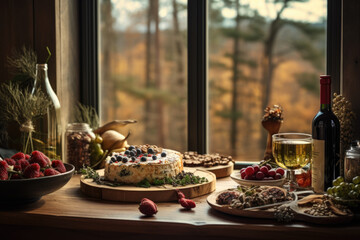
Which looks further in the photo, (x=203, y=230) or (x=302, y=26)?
(x=302, y=26)

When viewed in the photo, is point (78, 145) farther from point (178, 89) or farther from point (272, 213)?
point (272, 213)

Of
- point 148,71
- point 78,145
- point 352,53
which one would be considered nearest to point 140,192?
point 78,145

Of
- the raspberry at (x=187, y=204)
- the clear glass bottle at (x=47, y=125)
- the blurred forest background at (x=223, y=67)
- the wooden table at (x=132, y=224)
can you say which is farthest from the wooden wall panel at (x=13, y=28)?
the raspberry at (x=187, y=204)

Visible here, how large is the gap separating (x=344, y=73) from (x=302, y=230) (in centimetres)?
75

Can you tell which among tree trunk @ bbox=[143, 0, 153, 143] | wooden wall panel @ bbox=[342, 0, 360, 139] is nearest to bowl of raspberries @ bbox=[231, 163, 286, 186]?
wooden wall panel @ bbox=[342, 0, 360, 139]

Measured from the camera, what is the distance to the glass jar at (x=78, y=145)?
1960mm

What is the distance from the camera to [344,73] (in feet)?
5.67

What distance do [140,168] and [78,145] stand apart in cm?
45

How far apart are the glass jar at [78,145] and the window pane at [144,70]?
14.1 inches

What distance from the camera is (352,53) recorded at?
1710 mm

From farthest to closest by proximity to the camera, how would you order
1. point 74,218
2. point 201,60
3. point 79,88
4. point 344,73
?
point 79,88 → point 201,60 → point 344,73 → point 74,218

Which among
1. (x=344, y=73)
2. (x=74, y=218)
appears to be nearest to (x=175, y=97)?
(x=344, y=73)

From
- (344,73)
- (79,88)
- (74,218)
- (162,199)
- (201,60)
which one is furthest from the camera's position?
(79,88)

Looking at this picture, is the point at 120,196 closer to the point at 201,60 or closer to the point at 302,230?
the point at 302,230
